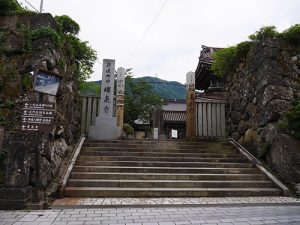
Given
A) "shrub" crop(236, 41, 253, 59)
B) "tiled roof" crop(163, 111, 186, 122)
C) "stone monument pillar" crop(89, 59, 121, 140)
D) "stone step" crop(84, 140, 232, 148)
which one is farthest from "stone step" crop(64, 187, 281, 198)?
"tiled roof" crop(163, 111, 186, 122)

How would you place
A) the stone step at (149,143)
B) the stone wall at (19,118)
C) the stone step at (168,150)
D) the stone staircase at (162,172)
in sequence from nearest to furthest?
the stone wall at (19,118), the stone staircase at (162,172), the stone step at (168,150), the stone step at (149,143)

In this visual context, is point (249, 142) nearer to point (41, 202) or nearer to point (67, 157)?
point (67, 157)

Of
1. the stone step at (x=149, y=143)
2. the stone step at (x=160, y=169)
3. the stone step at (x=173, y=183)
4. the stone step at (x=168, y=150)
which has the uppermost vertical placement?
→ the stone step at (x=149, y=143)

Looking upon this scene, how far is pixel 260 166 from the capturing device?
8.09 meters

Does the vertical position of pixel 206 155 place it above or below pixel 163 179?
above

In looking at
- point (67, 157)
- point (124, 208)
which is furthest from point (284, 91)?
point (67, 157)

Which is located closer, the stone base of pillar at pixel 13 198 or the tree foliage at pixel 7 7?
the stone base of pillar at pixel 13 198

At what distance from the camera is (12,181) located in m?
5.12

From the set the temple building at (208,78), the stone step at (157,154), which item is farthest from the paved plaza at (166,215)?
the temple building at (208,78)

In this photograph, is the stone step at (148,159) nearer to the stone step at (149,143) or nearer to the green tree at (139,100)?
the stone step at (149,143)

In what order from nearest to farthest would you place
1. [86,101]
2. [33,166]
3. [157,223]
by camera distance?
1. [157,223]
2. [33,166]
3. [86,101]

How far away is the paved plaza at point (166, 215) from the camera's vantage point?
4406mm

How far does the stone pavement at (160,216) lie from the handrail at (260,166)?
1389 mm

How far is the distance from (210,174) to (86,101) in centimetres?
661
